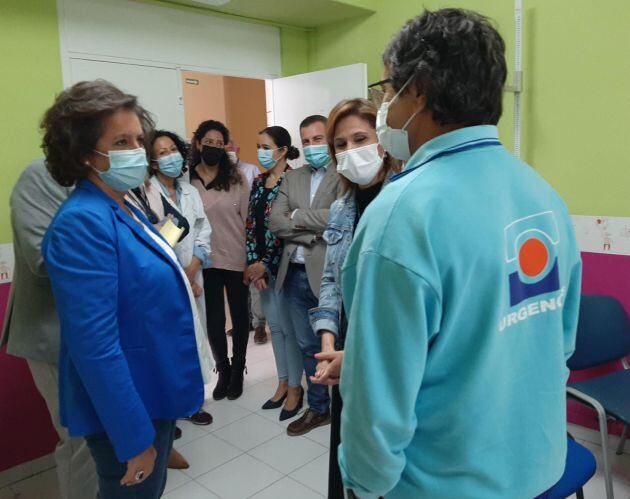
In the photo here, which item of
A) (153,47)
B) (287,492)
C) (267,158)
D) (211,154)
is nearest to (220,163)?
(211,154)

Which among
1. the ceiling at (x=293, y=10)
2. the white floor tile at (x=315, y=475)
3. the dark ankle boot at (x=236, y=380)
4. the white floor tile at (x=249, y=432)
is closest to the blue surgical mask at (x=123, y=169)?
the white floor tile at (x=315, y=475)

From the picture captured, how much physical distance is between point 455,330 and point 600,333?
73.8 inches

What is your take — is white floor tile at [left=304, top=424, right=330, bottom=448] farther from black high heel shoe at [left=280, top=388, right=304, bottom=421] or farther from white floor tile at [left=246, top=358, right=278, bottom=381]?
white floor tile at [left=246, top=358, right=278, bottom=381]

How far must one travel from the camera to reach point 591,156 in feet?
8.12

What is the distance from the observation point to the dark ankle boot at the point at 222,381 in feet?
10.3

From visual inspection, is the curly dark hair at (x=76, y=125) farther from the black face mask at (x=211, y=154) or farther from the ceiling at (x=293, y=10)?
the ceiling at (x=293, y=10)

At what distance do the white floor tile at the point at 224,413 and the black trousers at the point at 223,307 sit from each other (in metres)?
0.27

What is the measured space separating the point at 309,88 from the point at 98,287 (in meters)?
2.86

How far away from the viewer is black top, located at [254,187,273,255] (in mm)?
2871

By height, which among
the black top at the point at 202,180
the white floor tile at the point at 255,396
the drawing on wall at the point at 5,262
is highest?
the black top at the point at 202,180

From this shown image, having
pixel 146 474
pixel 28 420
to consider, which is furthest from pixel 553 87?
pixel 28 420

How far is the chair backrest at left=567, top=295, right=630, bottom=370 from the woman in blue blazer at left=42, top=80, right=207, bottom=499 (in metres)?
1.75

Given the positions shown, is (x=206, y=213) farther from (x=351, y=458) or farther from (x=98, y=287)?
(x=351, y=458)

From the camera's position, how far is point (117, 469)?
48.5 inches
